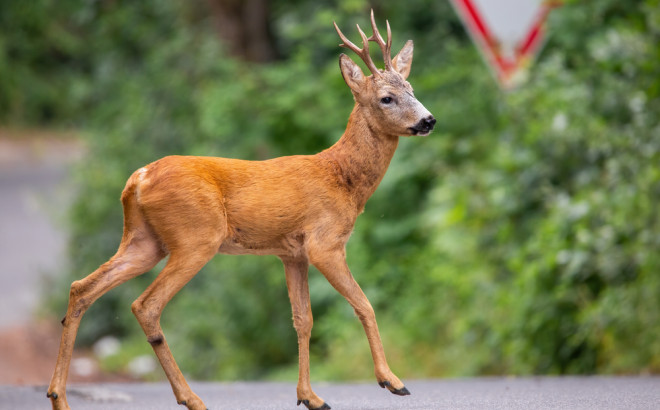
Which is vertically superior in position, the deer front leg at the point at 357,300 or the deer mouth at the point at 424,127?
the deer mouth at the point at 424,127

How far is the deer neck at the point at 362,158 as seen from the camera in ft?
18.3

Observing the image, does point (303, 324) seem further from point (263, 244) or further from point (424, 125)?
point (424, 125)

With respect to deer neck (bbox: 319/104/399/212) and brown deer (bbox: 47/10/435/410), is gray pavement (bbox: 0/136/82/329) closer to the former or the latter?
brown deer (bbox: 47/10/435/410)

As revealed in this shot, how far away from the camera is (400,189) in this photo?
1191 cm

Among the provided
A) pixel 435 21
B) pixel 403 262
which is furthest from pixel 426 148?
pixel 435 21

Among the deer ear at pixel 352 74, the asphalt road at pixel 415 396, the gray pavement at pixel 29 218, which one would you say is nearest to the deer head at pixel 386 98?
the deer ear at pixel 352 74

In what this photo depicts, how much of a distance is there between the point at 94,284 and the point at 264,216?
0.96 metres

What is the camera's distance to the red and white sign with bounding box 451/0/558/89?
9945mm

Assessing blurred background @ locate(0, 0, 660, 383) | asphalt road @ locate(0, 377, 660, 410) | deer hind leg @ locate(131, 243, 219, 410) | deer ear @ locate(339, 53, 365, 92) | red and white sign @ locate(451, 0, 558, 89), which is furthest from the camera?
red and white sign @ locate(451, 0, 558, 89)

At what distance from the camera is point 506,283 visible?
9.60 meters

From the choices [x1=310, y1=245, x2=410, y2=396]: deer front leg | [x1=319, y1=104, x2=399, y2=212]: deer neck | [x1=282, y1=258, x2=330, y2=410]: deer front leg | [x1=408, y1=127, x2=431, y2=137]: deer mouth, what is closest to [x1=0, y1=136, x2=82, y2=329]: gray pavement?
[x1=282, y1=258, x2=330, y2=410]: deer front leg

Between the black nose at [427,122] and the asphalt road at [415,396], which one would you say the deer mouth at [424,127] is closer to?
the black nose at [427,122]

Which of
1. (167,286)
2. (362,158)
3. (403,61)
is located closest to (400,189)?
Result: (403,61)

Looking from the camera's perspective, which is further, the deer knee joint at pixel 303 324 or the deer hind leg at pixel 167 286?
the deer knee joint at pixel 303 324
